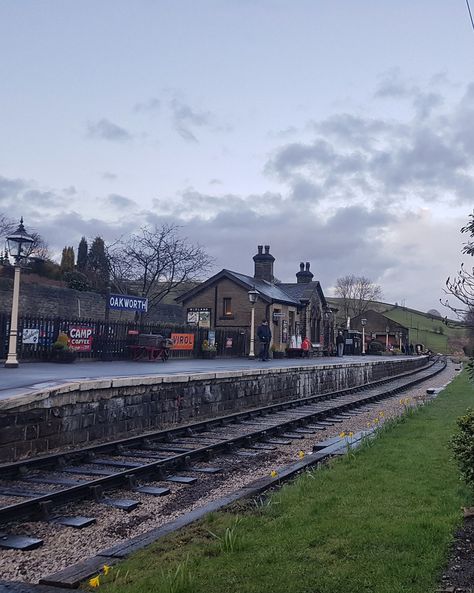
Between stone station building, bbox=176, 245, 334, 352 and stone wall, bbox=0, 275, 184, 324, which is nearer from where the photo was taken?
stone wall, bbox=0, 275, 184, 324

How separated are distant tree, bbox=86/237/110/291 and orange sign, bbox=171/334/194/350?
20904mm

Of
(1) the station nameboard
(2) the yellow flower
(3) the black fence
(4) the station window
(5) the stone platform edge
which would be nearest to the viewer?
(2) the yellow flower

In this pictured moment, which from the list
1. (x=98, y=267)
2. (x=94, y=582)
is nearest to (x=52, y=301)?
(x=98, y=267)

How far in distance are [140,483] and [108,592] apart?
429cm

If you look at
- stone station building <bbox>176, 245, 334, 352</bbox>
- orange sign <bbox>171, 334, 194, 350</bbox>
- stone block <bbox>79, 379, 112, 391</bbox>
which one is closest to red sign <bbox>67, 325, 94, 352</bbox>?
orange sign <bbox>171, 334, 194, 350</bbox>

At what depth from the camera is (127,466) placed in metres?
8.73

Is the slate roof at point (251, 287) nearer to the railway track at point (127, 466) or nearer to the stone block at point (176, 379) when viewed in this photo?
the stone block at point (176, 379)

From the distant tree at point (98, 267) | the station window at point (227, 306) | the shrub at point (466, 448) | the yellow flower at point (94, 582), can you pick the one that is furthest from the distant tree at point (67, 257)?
the yellow flower at point (94, 582)

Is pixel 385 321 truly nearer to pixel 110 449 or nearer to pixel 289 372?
pixel 289 372

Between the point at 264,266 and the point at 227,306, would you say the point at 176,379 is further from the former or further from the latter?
the point at 264,266

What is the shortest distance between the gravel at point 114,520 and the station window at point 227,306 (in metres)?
30.8

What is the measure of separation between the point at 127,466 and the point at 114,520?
2464mm

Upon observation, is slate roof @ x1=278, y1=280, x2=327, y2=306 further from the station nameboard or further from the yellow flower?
the yellow flower

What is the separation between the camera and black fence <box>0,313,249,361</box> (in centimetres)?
1909
